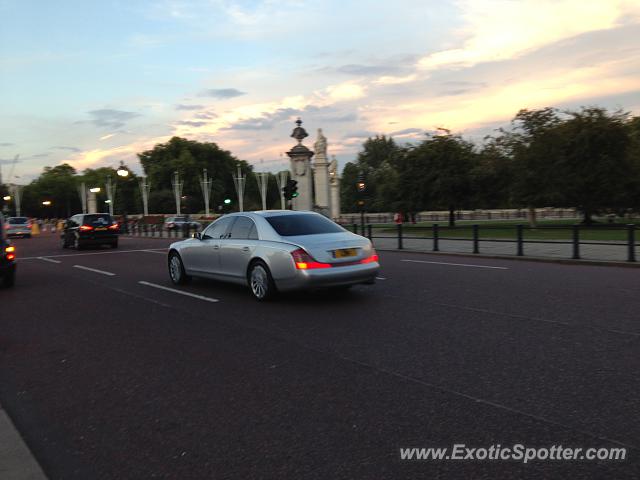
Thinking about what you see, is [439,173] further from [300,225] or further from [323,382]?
[323,382]

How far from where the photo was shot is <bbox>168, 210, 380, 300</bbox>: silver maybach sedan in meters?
8.44

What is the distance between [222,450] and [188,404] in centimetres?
98

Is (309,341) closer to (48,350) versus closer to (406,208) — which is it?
(48,350)

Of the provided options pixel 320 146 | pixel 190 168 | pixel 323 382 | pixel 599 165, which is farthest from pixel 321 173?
pixel 190 168

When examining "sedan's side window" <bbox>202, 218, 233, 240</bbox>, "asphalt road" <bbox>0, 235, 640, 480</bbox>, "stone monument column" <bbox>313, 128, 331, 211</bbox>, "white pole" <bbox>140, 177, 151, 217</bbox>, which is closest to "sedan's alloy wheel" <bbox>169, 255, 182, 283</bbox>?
"sedan's side window" <bbox>202, 218, 233, 240</bbox>

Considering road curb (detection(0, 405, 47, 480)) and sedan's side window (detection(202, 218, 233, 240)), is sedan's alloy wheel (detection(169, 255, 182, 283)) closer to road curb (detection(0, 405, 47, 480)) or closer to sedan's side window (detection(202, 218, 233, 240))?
sedan's side window (detection(202, 218, 233, 240))

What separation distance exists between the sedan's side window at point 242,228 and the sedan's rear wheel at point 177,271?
198cm

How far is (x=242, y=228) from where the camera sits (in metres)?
9.73

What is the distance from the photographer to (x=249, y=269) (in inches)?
366

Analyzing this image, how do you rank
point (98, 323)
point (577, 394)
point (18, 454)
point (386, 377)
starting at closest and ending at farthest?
1. point (18, 454)
2. point (577, 394)
3. point (386, 377)
4. point (98, 323)

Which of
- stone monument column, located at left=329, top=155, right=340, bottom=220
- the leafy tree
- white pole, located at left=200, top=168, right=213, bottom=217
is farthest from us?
white pole, located at left=200, top=168, right=213, bottom=217

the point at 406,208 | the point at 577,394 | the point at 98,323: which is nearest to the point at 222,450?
the point at 577,394

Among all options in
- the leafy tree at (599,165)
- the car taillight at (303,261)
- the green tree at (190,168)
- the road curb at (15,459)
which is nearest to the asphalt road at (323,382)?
the road curb at (15,459)

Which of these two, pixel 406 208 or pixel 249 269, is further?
pixel 406 208
